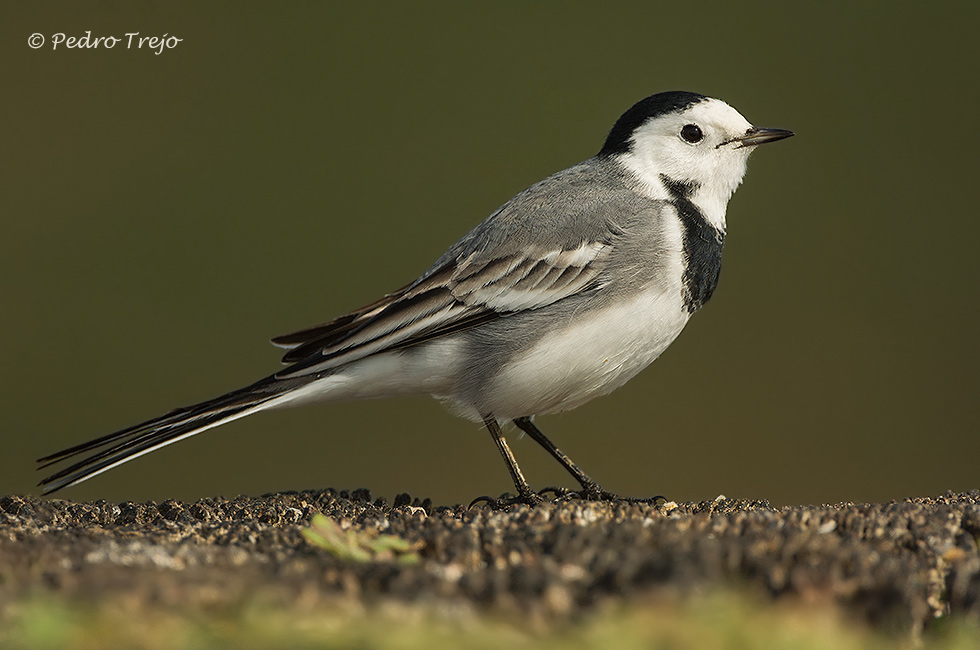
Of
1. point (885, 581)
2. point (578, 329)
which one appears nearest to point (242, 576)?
point (885, 581)

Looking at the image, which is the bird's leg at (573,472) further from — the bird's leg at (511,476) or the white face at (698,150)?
the white face at (698,150)

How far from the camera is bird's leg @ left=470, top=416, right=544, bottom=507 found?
361cm

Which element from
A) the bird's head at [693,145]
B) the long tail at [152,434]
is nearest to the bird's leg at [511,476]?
the long tail at [152,434]

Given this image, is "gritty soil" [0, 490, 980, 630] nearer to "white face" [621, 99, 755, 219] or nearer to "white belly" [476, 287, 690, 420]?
"white belly" [476, 287, 690, 420]

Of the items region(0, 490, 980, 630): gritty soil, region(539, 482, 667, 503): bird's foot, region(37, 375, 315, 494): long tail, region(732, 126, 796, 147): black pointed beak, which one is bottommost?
region(539, 482, 667, 503): bird's foot

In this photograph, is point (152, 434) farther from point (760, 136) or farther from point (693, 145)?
point (760, 136)

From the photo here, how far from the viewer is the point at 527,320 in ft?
12.4

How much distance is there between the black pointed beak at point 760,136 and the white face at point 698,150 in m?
0.02

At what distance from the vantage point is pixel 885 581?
5.04ft

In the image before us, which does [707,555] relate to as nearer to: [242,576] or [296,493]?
[242,576]

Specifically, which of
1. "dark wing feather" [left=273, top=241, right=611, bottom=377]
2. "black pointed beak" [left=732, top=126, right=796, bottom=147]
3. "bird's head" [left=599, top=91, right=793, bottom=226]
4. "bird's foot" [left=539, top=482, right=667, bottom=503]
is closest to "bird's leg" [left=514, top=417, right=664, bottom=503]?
"bird's foot" [left=539, top=482, right=667, bottom=503]

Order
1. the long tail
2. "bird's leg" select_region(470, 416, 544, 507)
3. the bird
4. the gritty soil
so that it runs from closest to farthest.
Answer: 1. the gritty soil
2. the long tail
3. "bird's leg" select_region(470, 416, 544, 507)
4. the bird

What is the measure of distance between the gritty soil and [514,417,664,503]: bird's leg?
1.58 metres

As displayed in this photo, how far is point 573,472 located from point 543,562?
272cm
